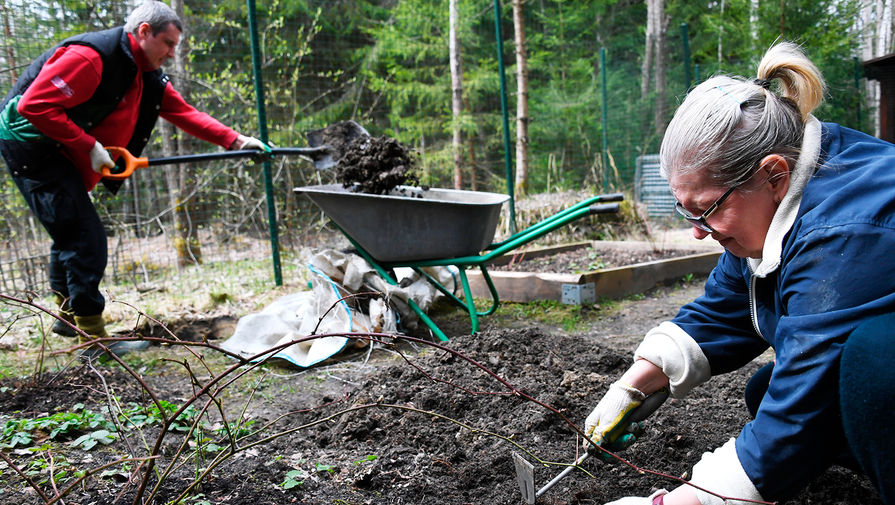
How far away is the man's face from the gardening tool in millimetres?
2917

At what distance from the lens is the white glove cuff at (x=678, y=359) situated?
1.57 meters

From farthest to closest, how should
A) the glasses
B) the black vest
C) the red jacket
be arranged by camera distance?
the black vest < the red jacket < the glasses

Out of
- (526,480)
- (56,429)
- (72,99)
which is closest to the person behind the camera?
(526,480)

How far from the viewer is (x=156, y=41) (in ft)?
10.6

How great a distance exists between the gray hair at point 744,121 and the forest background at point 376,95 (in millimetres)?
2061

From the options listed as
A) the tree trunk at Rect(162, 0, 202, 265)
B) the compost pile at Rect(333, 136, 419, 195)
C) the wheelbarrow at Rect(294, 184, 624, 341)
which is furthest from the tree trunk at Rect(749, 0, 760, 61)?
the tree trunk at Rect(162, 0, 202, 265)

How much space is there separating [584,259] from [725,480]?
4.01 meters

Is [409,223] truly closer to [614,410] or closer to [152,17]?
[152,17]

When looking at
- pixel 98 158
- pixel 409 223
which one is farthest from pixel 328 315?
pixel 98 158

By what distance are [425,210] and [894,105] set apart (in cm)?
509

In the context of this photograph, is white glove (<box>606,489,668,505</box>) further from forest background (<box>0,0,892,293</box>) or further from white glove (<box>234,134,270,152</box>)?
white glove (<box>234,134,270,152</box>)

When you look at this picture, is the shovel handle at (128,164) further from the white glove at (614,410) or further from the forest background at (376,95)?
the white glove at (614,410)

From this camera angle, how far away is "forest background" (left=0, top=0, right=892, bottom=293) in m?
5.68

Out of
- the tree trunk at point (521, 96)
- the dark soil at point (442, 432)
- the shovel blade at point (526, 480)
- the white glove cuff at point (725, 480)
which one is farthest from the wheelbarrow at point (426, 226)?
the tree trunk at point (521, 96)
